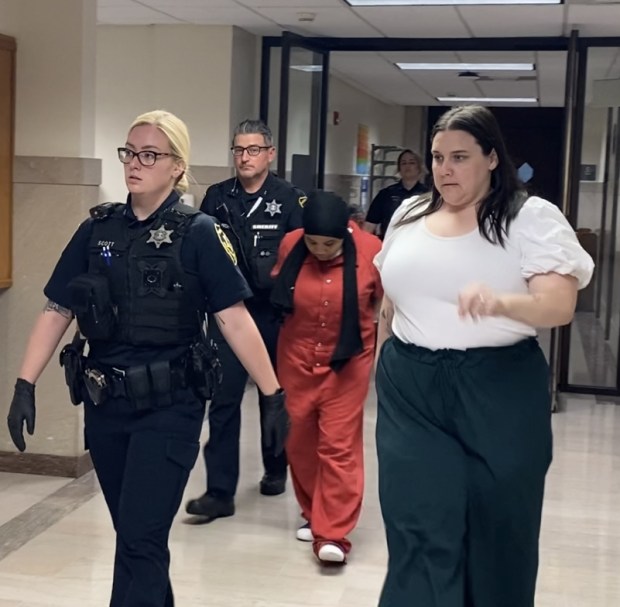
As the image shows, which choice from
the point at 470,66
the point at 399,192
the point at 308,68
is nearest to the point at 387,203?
the point at 399,192

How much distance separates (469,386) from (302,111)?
5.56m

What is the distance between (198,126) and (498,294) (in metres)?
5.01

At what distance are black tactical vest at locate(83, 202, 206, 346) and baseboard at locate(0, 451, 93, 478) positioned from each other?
2369mm

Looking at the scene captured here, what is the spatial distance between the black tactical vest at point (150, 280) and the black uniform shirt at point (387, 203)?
4962 mm

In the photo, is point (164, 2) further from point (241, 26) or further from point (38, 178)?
point (38, 178)

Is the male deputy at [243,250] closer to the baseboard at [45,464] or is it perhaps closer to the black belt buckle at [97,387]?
the baseboard at [45,464]

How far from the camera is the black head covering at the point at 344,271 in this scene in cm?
388

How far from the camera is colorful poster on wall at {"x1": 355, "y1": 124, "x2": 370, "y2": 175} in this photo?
12.2m

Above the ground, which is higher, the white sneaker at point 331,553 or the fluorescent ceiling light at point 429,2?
the fluorescent ceiling light at point 429,2

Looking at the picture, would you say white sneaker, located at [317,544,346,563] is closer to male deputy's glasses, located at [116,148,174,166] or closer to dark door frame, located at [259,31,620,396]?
male deputy's glasses, located at [116,148,174,166]

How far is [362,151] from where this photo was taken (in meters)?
12.5

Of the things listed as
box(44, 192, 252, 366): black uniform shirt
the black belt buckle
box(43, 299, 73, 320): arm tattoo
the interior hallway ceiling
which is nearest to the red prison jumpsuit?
box(44, 192, 252, 366): black uniform shirt

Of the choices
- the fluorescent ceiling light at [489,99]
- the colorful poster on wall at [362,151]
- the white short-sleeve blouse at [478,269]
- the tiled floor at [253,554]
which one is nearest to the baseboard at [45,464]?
the tiled floor at [253,554]

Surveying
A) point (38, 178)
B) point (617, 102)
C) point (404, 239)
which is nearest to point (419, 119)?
point (617, 102)
